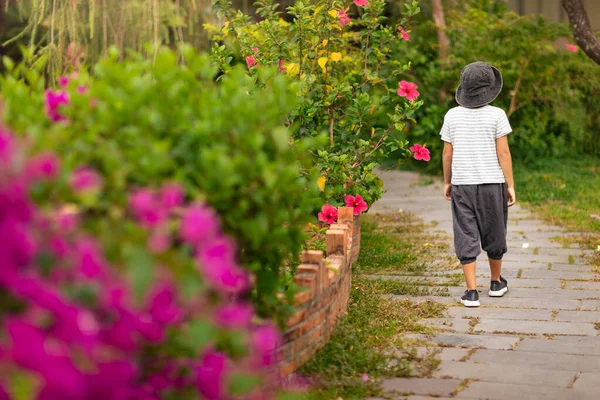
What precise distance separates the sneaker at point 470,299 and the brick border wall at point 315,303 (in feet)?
2.52

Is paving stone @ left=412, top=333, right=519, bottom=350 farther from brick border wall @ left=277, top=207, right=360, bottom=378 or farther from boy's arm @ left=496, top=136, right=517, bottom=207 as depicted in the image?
boy's arm @ left=496, top=136, right=517, bottom=207

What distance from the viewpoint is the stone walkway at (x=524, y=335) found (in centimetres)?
338

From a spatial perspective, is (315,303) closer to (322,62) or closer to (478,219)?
(478,219)

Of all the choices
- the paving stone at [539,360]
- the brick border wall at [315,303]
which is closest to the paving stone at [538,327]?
the paving stone at [539,360]

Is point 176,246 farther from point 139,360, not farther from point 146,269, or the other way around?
point 146,269

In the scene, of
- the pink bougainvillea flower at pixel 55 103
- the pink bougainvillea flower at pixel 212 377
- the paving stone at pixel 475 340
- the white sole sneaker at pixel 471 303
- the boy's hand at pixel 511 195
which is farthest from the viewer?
the boy's hand at pixel 511 195

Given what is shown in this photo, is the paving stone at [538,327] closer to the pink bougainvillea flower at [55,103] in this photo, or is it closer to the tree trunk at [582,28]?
the pink bougainvillea flower at [55,103]

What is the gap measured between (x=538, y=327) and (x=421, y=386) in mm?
1219

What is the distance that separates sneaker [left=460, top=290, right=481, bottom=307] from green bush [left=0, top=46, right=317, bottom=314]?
2.37 m

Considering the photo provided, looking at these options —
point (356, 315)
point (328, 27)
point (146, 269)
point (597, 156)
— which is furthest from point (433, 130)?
point (146, 269)

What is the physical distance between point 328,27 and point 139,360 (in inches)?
164

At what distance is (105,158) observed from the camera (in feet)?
6.92

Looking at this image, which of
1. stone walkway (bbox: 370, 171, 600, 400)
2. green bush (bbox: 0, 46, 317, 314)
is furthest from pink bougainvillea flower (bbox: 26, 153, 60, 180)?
stone walkway (bbox: 370, 171, 600, 400)

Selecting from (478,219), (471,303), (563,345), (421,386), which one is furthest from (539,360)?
(478,219)
